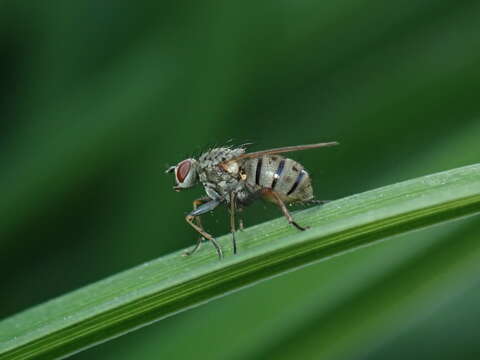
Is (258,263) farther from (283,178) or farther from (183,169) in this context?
(183,169)

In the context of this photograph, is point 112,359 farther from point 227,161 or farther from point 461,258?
point 461,258

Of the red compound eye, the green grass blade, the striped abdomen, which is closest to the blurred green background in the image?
the red compound eye

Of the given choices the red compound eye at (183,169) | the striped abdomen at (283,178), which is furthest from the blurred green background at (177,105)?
the striped abdomen at (283,178)

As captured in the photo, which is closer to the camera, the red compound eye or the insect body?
the insect body

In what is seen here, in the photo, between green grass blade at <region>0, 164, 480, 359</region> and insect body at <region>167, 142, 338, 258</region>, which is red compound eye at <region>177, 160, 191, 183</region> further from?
green grass blade at <region>0, 164, 480, 359</region>

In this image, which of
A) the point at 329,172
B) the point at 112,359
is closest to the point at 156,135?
the point at 329,172

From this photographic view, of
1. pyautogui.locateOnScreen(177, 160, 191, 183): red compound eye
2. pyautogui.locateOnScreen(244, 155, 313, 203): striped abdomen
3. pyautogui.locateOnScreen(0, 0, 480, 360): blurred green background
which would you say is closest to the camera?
pyautogui.locateOnScreen(244, 155, 313, 203): striped abdomen
